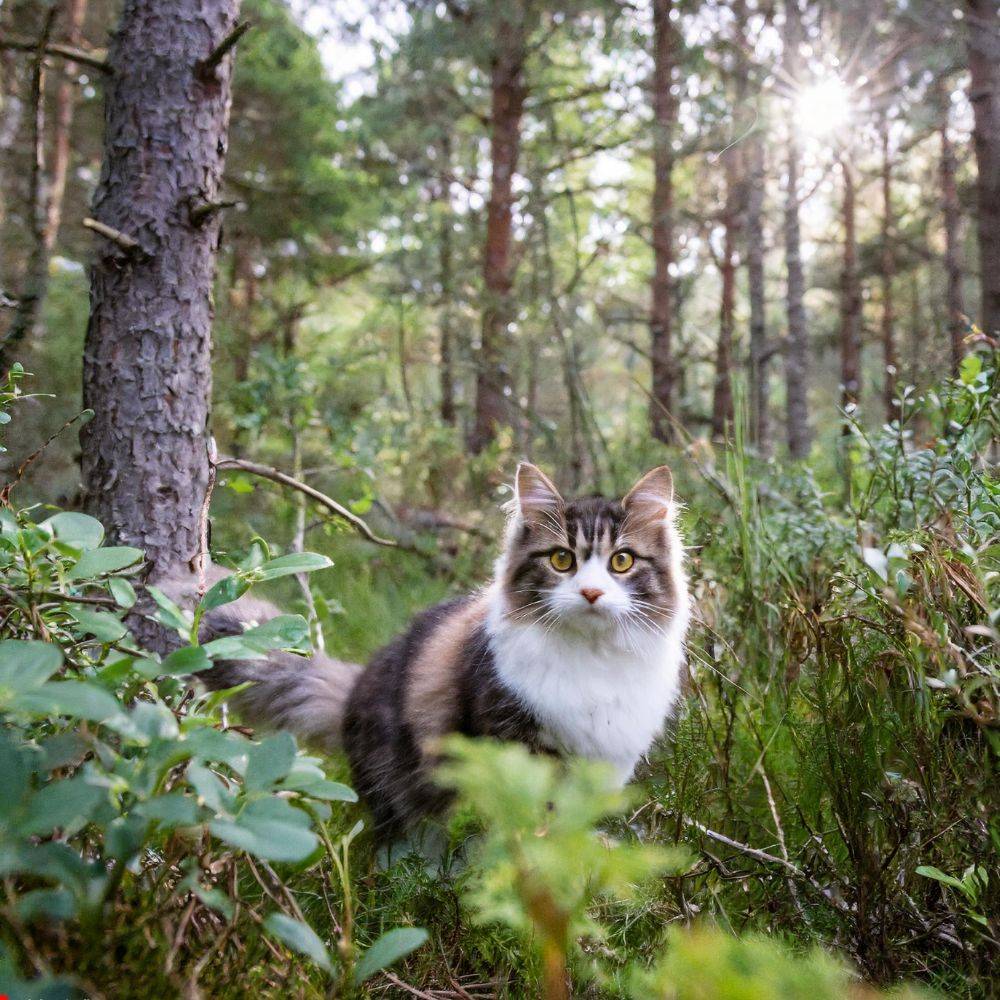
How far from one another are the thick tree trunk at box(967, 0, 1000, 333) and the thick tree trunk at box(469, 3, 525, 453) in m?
4.88

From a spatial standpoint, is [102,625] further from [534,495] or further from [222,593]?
[534,495]

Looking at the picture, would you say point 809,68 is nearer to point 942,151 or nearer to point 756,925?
point 942,151

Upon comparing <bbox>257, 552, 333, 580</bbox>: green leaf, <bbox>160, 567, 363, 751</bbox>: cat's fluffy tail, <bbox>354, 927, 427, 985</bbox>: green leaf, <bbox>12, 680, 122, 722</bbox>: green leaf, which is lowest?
<bbox>160, 567, 363, 751</bbox>: cat's fluffy tail

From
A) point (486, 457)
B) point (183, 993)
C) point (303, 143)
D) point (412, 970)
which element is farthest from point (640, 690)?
point (303, 143)

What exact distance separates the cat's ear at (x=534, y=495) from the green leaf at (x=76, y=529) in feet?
5.89

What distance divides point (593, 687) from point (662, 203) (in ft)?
32.5

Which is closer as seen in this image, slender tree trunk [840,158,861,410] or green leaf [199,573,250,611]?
green leaf [199,573,250,611]

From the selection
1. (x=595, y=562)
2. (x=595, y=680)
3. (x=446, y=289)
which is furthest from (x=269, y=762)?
(x=446, y=289)

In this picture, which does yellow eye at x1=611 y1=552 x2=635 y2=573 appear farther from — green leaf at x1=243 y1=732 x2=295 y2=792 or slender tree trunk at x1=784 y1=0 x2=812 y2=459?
slender tree trunk at x1=784 y1=0 x2=812 y2=459

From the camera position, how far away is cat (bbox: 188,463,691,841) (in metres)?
2.61

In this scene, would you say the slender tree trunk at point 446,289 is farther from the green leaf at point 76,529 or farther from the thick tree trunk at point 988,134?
the green leaf at point 76,529

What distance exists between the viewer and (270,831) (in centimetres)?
103

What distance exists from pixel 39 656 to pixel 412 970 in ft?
4.26

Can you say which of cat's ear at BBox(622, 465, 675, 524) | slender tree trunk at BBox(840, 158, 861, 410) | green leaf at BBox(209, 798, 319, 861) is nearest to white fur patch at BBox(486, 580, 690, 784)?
cat's ear at BBox(622, 465, 675, 524)
